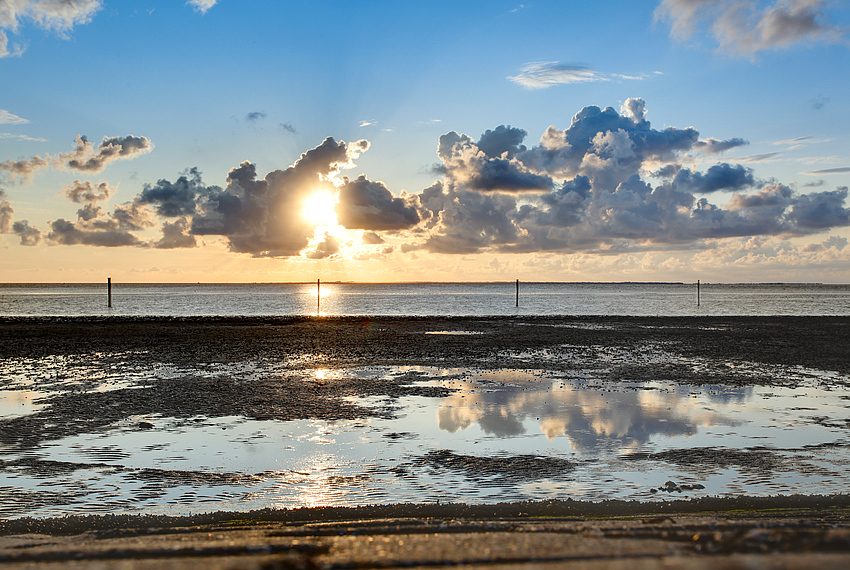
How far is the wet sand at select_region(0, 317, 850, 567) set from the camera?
482 cm

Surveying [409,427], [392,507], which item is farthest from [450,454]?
[392,507]

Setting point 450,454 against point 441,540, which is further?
point 450,454

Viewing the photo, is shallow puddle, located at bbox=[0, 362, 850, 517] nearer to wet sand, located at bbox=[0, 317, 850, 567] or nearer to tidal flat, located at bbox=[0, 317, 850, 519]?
tidal flat, located at bbox=[0, 317, 850, 519]

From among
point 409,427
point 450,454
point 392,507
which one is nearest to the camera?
point 392,507

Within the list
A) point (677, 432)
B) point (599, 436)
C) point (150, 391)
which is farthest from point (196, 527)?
point (150, 391)

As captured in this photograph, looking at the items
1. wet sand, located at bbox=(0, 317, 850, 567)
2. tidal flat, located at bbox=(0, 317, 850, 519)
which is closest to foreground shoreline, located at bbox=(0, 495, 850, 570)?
wet sand, located at bbox=(0, 317, 850, 567)

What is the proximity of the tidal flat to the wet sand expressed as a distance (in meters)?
0.19

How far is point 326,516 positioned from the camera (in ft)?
22.3

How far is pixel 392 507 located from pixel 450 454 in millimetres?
2641

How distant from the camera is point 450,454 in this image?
959 cm

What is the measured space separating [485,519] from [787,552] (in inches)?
115

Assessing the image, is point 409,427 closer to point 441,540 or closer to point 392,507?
point 392,507

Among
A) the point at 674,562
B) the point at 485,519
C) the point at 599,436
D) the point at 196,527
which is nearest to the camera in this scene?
the point at 674,562

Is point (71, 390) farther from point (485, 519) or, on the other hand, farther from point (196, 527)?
point (485, 519)
